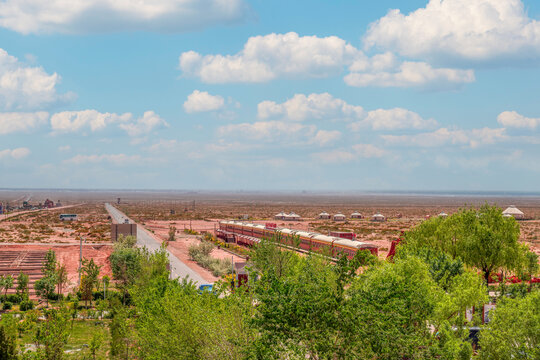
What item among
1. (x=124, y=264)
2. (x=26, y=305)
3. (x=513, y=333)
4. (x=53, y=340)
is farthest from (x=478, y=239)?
(x=26, y=305)

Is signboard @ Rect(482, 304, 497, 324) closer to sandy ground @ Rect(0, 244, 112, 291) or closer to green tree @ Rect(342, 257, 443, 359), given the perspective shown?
green tree @ Rect(342, 257, 443, 359)

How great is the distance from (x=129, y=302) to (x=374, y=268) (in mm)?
22843

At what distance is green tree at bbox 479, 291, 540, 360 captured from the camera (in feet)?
57.7

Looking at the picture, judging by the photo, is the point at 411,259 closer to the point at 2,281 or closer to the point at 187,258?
the point at 2,281

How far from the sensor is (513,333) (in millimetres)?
18109

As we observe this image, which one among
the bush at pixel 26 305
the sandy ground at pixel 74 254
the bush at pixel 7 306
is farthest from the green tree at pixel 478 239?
the sandy ground at pixel 74 254

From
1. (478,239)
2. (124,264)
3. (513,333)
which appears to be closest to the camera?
(513,333)

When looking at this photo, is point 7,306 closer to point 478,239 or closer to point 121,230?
point 478,239

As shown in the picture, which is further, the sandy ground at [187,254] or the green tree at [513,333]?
the sandy ground at [187,254]

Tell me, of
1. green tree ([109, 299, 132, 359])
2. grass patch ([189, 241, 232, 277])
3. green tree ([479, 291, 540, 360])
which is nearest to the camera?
green tree ([479, 291, 540, 360])

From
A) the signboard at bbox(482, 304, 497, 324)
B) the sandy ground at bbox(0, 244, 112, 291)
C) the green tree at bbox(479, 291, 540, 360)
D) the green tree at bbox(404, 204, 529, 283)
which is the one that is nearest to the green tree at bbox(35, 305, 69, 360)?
the green tree at bbox(479, 291, 540, 360)

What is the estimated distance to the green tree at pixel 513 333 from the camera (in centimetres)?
1759

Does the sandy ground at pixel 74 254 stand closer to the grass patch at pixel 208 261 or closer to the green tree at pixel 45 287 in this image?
the grass patch at pixel 208 261

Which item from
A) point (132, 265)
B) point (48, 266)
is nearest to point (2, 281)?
point (48, 266)
